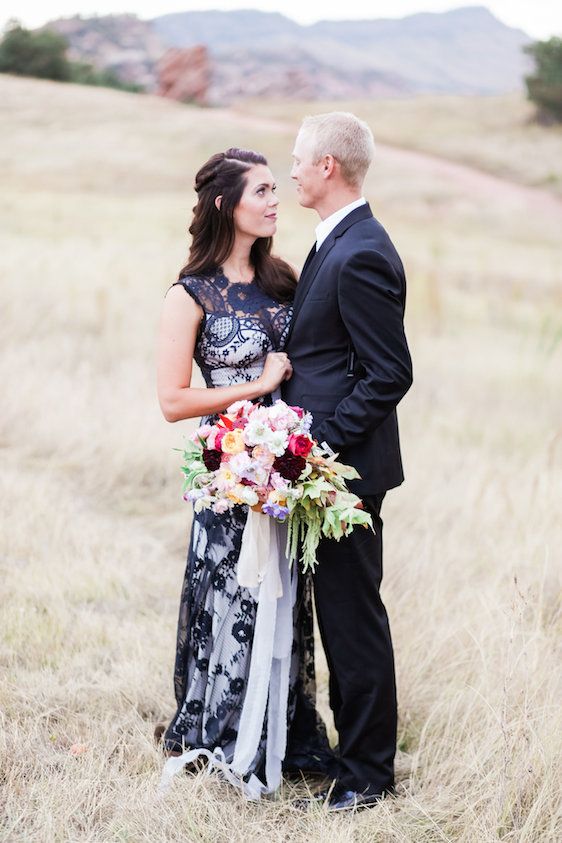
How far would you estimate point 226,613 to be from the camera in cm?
348

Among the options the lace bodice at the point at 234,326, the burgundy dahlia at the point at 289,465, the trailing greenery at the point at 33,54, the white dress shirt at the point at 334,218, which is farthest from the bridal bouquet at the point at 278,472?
the trailing greenery at the point at 33,54

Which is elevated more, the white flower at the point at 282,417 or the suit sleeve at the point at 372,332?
the suit sleeve at the point at 372,332

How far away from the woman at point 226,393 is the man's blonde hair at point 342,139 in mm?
381

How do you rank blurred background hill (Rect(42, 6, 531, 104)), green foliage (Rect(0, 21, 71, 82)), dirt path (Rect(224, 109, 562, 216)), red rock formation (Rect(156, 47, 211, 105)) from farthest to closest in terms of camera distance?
→ blurred background hill (Rect(42, 6, 531, 104)), red rock formation (Rect(156, 47, 211, 105)), green foliage (Rect(0, 21, 71, 82)), dirt path (Rect(224, 109, 562, 216))

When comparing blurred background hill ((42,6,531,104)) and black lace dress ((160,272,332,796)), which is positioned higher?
blurred background hill ((42,6,531,104))

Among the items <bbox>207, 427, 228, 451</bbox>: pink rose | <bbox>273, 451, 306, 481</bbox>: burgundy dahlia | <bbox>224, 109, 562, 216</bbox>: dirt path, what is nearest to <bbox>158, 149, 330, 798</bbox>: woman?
<bbox>207, 427, 228, 451</bbox>: pink rose

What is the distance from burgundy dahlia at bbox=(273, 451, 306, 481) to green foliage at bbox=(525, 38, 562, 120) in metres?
41.2

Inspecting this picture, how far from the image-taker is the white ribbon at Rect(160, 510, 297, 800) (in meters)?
3.23

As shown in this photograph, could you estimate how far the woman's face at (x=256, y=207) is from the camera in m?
3.35

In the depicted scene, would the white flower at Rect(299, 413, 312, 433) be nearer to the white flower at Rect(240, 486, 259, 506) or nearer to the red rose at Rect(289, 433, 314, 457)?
the red rose at Rect(289, 433, 314, 457)

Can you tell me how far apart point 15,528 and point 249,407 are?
2.94 m

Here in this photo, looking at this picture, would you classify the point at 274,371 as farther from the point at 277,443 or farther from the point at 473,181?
the point at 473,181

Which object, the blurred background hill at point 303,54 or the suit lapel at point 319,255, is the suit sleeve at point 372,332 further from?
the blurred background hill at point 303,54

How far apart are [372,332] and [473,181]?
30.3m
